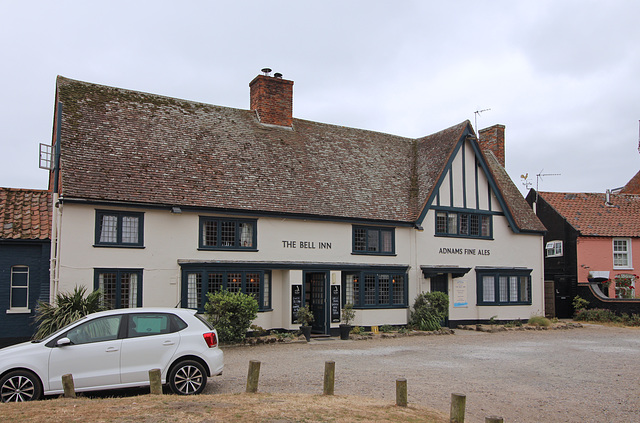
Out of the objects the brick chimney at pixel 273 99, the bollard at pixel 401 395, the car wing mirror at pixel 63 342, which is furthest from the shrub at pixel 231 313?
the bollard at pixel 401 395

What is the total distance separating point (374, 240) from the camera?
2314 centimetres

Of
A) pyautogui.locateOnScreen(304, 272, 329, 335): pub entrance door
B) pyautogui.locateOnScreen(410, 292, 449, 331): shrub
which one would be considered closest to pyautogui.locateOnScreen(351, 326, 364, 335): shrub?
pyautogui.locateOnScreen(304, 272, 329, 335): pub entrance door

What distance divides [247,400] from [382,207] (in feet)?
48.6

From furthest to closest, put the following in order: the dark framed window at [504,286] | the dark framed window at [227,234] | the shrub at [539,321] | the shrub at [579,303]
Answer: the shrub at [579,303] → the dark framed window at [504,286] → the shrub at [539,321] → the dark framed window at [227,234]

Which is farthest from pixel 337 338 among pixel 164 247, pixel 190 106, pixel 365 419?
pixel 365 419

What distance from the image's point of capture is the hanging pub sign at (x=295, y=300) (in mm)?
20578

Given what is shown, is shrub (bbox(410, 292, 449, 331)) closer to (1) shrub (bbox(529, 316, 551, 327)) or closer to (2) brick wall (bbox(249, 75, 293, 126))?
(1) shrub (bbox(529, 316, 551, 327))

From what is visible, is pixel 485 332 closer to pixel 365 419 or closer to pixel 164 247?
pixel 164 247

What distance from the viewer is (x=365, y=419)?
28.2 ft

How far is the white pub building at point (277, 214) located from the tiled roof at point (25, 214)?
1.54m

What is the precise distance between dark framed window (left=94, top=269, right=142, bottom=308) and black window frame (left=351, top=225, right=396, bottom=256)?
8.16 m

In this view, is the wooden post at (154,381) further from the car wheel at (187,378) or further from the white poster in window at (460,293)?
the white poster in window at (460,293)

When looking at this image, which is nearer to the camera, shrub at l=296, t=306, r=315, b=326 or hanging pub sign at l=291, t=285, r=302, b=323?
shrub at l=296, t=306, r=315, b=326

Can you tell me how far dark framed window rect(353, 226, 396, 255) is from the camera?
74.5ft
